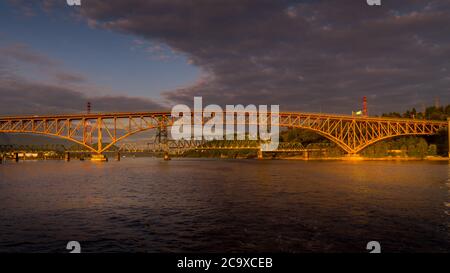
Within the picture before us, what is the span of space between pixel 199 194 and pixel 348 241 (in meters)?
18.4

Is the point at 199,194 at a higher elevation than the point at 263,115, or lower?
lower

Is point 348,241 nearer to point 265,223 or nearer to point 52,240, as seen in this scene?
point 265,223

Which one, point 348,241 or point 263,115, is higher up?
point 263,115

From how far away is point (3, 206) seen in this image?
80.6 feet

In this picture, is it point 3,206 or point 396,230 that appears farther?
point 3,206

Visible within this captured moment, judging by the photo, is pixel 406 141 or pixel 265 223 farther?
pixel 406 141

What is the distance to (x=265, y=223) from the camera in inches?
730
